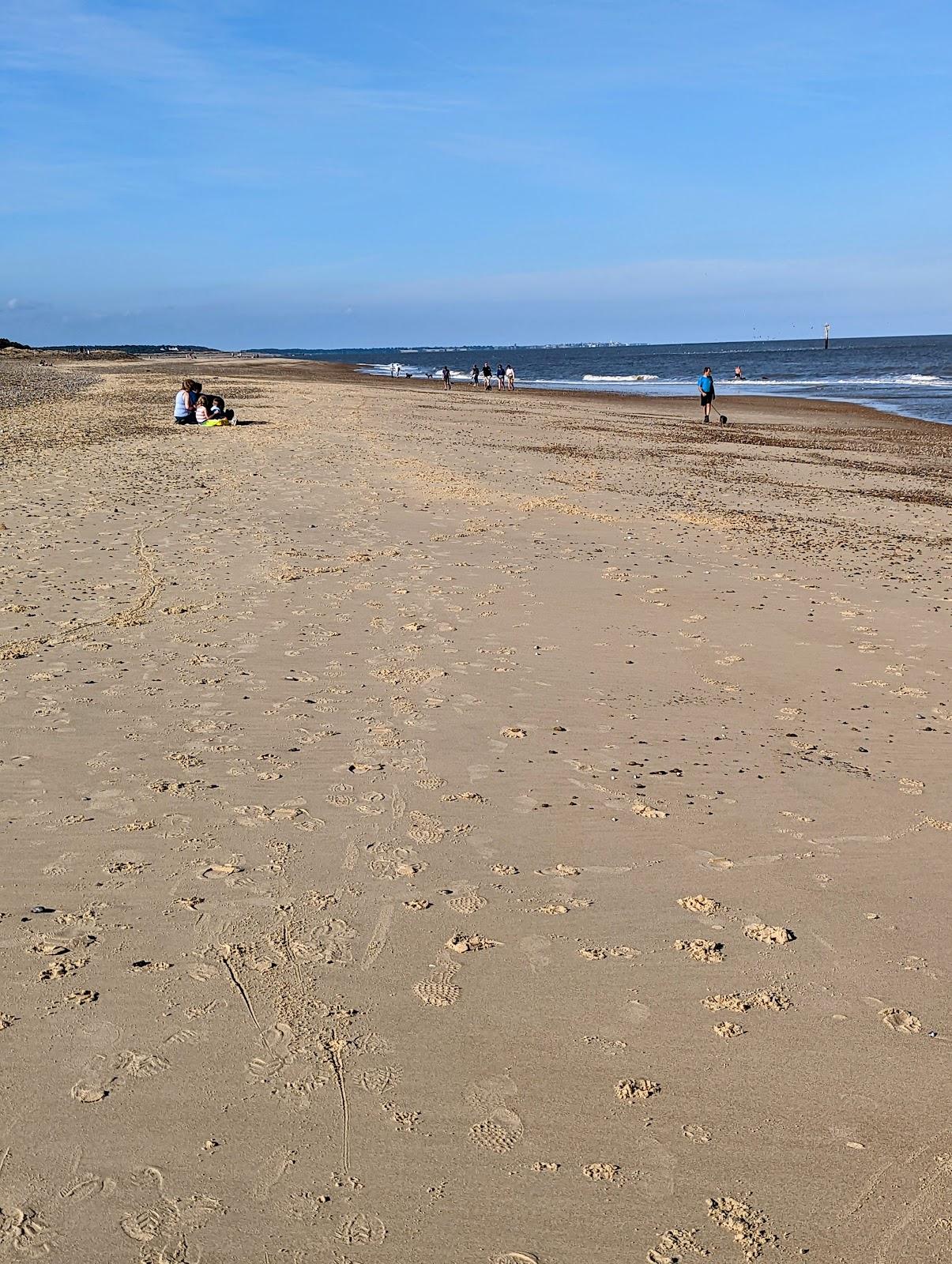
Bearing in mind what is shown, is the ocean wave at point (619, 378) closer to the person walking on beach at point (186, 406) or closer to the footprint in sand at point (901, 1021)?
the person walking on beach at point (186, 406)

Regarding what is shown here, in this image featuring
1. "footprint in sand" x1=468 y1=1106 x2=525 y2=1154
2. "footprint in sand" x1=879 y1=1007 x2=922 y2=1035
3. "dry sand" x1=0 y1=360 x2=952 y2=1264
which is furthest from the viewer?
"footprint in sand" x1=879 y1=1007 x2=922 y2=1035

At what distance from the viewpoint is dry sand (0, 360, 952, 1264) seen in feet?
9.52

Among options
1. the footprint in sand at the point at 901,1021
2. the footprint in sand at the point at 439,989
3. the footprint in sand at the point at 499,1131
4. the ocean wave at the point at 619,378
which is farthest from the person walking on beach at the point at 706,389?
the ocean wave at the point at 619,378

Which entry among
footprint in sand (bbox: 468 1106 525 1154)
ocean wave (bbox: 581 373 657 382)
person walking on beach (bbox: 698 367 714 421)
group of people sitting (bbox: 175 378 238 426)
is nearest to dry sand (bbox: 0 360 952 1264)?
footprint in sand (bbox: 468 1106 525 1154)

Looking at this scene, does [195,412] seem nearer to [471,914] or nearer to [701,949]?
[471,914]

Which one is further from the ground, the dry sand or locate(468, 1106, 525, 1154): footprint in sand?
the dry sand

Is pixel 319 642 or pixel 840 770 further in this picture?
pixel 319 642

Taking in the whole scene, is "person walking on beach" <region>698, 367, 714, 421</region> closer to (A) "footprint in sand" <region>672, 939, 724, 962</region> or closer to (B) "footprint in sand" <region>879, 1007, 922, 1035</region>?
(A) "footprint in sand" <region>672, 939, 724, 962</region>

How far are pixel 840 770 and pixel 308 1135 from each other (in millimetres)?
3749

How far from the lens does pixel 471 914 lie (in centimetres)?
430

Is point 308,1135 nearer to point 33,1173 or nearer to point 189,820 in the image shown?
point 33,1173

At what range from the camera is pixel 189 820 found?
16.4 feet

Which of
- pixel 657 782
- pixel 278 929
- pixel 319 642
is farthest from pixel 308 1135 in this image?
pixel 319 642

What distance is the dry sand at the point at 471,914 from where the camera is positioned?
2900mm
